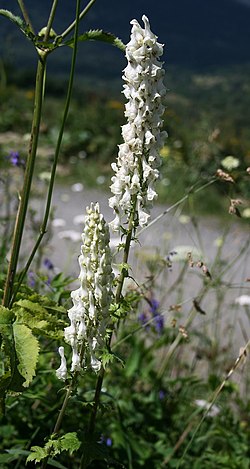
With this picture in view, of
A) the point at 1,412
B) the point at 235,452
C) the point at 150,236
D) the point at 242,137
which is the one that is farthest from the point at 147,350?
the point at 242,137

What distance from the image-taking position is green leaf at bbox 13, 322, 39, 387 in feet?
5.46

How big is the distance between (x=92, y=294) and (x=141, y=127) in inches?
16.3

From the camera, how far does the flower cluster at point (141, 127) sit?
1729mm

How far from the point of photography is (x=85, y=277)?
5.53 feet

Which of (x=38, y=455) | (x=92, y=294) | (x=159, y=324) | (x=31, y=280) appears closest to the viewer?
(x=92, y=294)

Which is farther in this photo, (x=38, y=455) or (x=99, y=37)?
(x=99, y=37)

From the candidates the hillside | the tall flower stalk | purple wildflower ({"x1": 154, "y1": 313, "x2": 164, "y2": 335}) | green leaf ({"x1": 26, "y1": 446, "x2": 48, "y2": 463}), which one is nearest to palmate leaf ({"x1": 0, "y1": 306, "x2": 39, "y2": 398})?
green leaf ({"x1": 26, "y1": 446, "x2": 48, "y2": 463})

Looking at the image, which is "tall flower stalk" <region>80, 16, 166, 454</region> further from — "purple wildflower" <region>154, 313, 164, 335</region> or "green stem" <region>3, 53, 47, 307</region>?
"purple wildflower" <region>154, 313, 164, 335</region>

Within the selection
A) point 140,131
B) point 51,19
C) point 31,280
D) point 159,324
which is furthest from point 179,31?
point 140,131

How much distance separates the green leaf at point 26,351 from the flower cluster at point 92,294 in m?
0.08

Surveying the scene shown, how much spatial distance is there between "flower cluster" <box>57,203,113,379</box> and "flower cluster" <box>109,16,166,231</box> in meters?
0.15

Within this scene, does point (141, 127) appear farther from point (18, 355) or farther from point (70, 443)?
point (70, 443)

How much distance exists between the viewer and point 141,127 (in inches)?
69.6

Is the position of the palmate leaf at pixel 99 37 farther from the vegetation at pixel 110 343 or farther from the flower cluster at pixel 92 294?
the flower cluster at pixel 92 294
